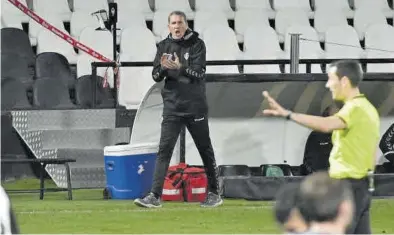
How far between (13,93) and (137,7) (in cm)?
339

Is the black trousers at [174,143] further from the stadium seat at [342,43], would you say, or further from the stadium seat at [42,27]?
the stadium seat at [342,43]

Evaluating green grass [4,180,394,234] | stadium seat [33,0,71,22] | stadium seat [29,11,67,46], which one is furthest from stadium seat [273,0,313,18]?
green grass [4,180,394,234]

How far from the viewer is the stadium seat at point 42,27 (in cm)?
1860

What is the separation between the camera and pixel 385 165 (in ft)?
49.4

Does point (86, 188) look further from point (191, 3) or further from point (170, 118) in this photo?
point (191, 3)

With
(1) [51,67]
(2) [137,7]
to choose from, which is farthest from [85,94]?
(2) [137,7]

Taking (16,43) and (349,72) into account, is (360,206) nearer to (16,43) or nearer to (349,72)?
(349,72)

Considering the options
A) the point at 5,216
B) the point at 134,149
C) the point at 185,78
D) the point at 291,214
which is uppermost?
the point at 185,78

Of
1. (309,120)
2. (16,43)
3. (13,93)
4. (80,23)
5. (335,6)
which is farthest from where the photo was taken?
(335,6)

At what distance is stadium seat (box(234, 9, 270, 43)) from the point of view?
19.7m

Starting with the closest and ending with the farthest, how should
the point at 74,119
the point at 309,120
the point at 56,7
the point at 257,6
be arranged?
1. the point at 309,120
2. the point at 74,119
3. the point at 56,7
4. the point at 257,6

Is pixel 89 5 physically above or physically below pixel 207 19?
above

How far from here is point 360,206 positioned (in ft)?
24.8

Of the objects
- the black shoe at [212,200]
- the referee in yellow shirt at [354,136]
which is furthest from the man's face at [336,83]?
the black shoe at [212,200]
